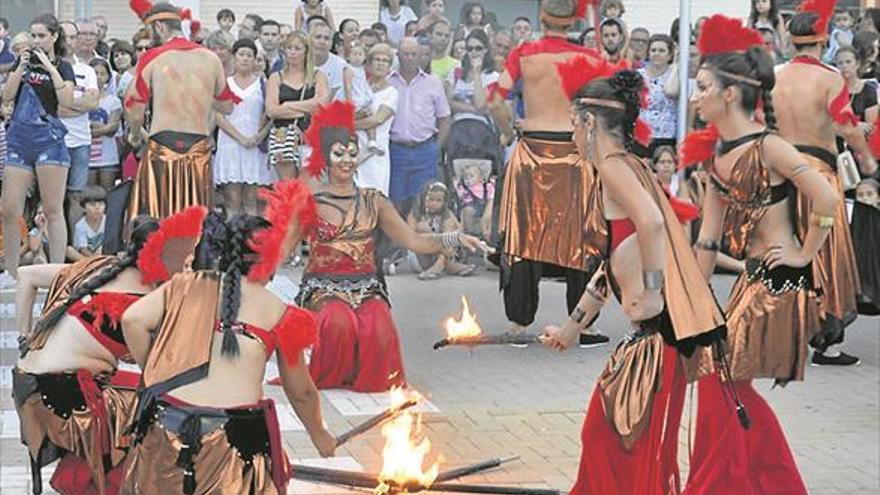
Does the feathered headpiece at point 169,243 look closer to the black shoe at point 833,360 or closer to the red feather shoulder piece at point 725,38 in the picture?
the red feather shoulder piece at point 725,38

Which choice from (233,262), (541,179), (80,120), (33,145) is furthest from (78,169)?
(233,262)

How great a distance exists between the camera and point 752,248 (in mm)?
6281

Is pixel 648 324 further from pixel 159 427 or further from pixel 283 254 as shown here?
pixel 159 427

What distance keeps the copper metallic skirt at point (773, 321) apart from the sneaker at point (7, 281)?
705 cm

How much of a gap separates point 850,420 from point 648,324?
303 centimetres

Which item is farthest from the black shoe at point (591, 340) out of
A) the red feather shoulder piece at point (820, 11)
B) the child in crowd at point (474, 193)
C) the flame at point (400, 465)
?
the flame at point (400, 465)

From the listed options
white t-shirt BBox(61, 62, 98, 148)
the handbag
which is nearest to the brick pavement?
the handbag

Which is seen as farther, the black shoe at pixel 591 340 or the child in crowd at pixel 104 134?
the child in crowd at pixel 104 134

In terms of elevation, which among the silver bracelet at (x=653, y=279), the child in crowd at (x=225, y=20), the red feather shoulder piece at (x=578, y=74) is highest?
the red feather shoulder piece at (x=578, y=74)

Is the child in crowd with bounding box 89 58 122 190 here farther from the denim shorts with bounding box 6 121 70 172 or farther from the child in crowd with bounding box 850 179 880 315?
the child in crowd with bounding box 850 179 880 315

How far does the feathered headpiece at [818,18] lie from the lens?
8.69m

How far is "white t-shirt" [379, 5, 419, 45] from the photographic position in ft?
47.9

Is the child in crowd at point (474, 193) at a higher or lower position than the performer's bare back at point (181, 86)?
lower

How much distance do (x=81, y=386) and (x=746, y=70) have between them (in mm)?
2744
